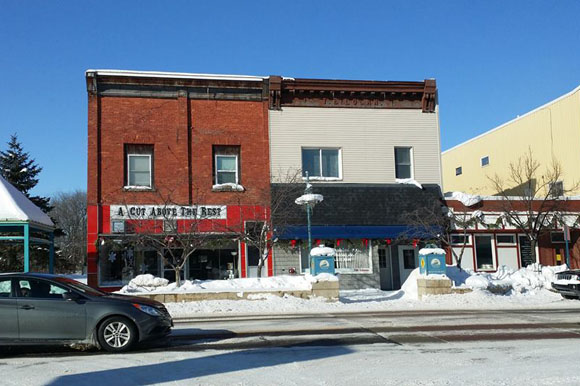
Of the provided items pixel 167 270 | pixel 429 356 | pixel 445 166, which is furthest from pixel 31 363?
pixel 445 166

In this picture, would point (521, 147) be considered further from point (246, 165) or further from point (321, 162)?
point (246, 165)

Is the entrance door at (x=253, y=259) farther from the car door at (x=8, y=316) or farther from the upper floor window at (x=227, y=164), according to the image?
the car door at (x=8, y=316)

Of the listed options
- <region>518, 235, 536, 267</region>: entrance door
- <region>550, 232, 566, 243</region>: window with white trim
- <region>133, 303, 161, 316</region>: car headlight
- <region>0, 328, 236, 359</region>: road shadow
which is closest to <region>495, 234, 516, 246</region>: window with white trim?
<region>518, 235, 536, 267</region>: entrance door

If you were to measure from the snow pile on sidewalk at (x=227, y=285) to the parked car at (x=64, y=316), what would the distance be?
934 centimetres

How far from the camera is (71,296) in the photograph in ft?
31.8

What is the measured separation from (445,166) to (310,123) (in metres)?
24.1

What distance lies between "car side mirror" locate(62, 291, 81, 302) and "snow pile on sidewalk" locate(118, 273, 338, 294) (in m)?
9.41

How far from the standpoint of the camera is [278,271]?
84.4ft

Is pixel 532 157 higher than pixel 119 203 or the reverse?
higher

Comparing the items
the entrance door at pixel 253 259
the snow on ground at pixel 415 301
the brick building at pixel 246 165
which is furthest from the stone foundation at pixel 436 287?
the entrance door at pixel 253 259

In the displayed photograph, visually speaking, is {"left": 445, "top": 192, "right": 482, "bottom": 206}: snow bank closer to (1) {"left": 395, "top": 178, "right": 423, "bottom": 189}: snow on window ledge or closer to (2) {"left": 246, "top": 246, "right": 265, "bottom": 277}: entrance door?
(1) {"left": 395, "top": 178, "right": 423, "bottom": 189}: snow on window ledge

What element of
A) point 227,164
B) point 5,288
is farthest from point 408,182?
point 5,288

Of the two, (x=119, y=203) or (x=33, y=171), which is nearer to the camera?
(x=119, y=203)

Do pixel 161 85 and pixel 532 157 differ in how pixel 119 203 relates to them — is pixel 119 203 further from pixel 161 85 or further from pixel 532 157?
pixel 532 157
